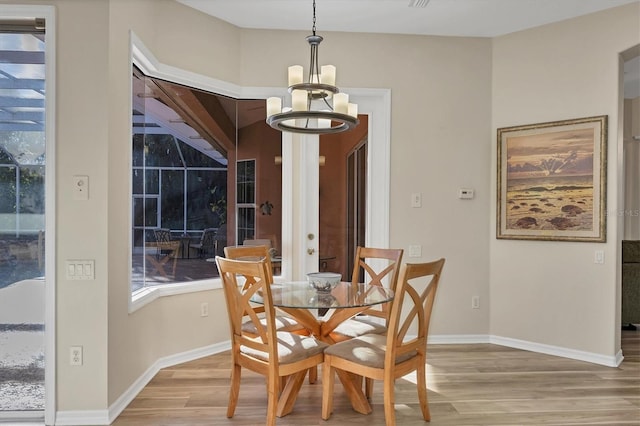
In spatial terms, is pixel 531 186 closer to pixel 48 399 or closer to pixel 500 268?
pixel 500 268

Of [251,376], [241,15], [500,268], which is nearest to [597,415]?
[500,268]

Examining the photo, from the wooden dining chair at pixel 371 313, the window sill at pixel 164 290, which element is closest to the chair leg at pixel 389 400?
the wooden dining chair at pixel 371 313

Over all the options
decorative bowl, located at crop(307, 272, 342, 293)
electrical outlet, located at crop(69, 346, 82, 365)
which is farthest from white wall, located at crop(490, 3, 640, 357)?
electrical outlet, located at crop(69, 346, 82, 365)

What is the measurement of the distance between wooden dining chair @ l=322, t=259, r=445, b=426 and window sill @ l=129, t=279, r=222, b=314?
1.45 meters

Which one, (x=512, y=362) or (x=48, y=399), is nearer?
(x=48, y=399)

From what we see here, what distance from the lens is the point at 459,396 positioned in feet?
9.98

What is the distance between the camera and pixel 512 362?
3.74 metres

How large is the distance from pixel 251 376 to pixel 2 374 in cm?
163

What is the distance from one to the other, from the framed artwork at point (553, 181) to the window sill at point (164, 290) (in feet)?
9.39

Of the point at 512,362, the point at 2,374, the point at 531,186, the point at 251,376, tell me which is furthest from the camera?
the point at 531,186

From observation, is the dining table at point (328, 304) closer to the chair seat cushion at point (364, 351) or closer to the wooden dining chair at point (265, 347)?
the wooden dining chair at point (265, 347)

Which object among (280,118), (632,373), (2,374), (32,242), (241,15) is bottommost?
(632,373)

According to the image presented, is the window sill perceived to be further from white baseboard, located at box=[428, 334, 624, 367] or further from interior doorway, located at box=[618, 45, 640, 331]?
interior doorway, located at box=[618, 45, 640, 331]

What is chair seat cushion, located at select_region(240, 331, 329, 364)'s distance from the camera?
2.51 meters
